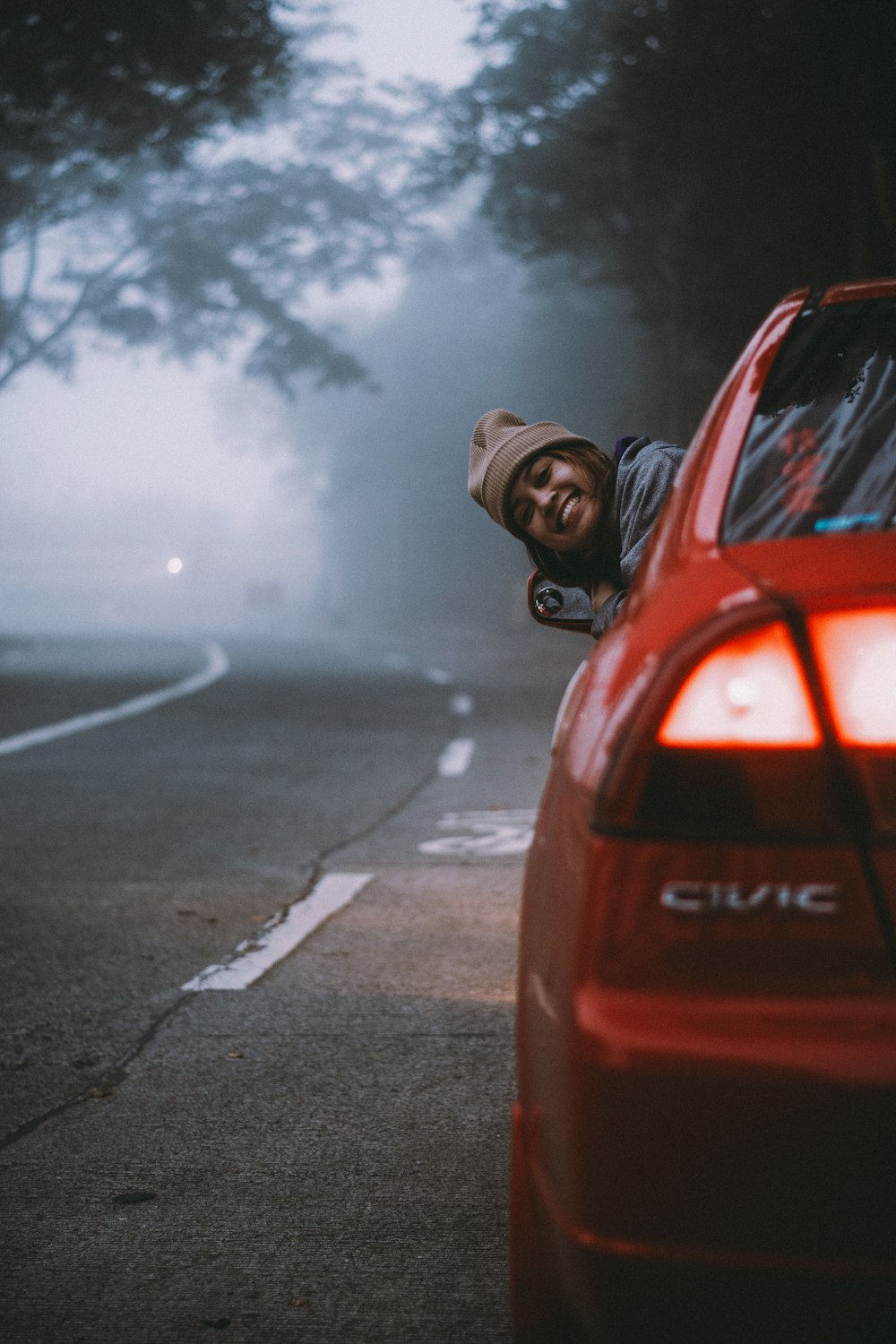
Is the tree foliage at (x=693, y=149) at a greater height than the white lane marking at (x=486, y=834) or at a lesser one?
greater

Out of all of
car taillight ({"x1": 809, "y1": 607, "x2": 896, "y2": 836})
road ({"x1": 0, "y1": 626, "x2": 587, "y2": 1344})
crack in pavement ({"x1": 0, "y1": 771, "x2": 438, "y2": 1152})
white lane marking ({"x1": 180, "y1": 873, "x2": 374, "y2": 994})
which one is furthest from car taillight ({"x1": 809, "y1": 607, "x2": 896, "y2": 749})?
white lane marking ({"x1": 180, "y1": 873, "x2": 374, "y2": 994})

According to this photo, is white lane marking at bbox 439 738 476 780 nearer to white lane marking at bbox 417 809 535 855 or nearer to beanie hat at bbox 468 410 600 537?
white lane marking at bbox 417 809 535 855

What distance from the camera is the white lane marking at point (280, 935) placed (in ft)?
16.5

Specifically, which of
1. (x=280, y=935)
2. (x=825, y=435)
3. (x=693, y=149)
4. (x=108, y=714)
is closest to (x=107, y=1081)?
(x=280, y=935)

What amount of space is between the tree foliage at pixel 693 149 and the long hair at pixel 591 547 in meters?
14.7

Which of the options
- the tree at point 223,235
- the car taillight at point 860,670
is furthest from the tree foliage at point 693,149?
the car taillight at point 860,670

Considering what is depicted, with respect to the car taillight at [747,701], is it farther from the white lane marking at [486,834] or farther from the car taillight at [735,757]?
the white lane marking at [486,834]

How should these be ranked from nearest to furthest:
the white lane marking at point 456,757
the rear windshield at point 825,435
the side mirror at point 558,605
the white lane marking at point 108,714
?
the rear windshield at point 825,435 < the side mirror at point 558,605 < the white lane marking at point 456,757 < the white lane marking at point 108,714

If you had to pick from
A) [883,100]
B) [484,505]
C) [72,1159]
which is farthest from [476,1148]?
[883,100]

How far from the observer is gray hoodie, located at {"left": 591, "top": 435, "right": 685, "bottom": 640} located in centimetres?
309

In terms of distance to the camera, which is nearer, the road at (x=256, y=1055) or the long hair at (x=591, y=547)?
the road at (x=256, y=1055)

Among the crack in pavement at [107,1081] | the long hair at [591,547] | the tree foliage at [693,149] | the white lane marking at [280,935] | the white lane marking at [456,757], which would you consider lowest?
the white lane marking at [456,757]

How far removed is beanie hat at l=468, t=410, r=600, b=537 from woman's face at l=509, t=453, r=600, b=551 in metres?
0.02

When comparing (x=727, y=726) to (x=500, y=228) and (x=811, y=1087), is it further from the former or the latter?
(x=500, y=228)
